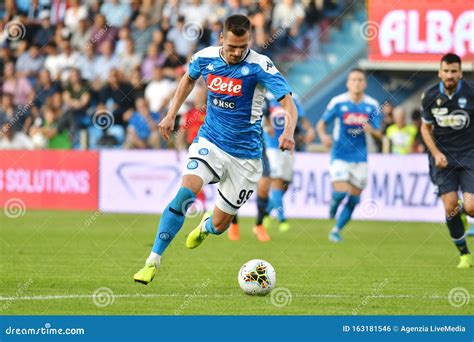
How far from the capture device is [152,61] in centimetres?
2398

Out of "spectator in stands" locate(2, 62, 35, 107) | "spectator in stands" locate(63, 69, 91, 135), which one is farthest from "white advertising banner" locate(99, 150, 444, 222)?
"spectator in stands" locate(2, 62, 35, 107)

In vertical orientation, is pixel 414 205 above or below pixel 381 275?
below

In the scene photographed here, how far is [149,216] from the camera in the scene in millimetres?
21578

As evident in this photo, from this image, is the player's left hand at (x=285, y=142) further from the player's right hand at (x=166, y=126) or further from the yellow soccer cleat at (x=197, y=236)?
the yellow soccer cleat at (x=197, y=236)

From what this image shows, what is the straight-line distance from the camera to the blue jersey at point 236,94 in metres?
9.97

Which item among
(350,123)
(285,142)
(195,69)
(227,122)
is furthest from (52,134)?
(285,142)

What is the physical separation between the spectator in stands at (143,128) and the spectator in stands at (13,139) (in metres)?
2.19

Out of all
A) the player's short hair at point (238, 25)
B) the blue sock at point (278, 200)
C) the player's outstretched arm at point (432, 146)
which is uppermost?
the player's short hair at point (238, 25)

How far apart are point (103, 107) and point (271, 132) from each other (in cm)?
640

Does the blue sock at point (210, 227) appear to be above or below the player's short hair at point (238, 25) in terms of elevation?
below

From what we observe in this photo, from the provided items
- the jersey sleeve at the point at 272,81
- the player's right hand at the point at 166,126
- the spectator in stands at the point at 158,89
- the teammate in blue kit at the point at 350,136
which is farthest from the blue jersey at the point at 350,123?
the player's right hand at the point at 166,126

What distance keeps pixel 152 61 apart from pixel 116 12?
5.85 ft

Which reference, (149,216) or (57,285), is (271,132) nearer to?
(149,216)
